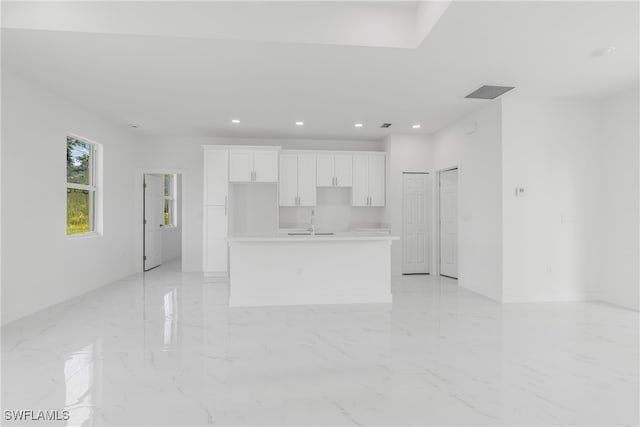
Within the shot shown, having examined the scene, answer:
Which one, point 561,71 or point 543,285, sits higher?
point 561,71

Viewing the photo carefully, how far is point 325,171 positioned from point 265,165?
1.17 m

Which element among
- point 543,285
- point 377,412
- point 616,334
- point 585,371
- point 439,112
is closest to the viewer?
point 377,412

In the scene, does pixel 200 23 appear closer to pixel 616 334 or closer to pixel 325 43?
pixel 325 43

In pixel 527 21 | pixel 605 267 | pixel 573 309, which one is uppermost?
pixel 527 21

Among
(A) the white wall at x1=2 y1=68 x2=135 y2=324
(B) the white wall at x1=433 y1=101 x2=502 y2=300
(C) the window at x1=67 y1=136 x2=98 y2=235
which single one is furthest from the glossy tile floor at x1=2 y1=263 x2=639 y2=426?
(C) the window at x1=67 y1=136 x2=98 y2=235

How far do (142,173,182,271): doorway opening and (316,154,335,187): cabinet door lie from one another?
323 centimetres

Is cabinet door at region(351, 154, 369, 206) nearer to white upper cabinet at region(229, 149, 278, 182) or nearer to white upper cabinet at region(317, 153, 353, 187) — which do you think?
white upper cabinet at region(317, 153, 353, 187)

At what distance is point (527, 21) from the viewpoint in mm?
2734

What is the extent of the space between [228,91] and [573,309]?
16.9 feet

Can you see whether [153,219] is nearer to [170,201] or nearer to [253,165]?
[170,201]

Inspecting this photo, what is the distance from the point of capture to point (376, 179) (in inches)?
272

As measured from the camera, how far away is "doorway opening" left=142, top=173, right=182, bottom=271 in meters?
6.91

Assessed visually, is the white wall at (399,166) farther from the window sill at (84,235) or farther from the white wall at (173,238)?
the white wall at (173,238)

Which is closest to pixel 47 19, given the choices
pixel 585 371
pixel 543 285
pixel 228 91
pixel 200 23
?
pixel 200 23
